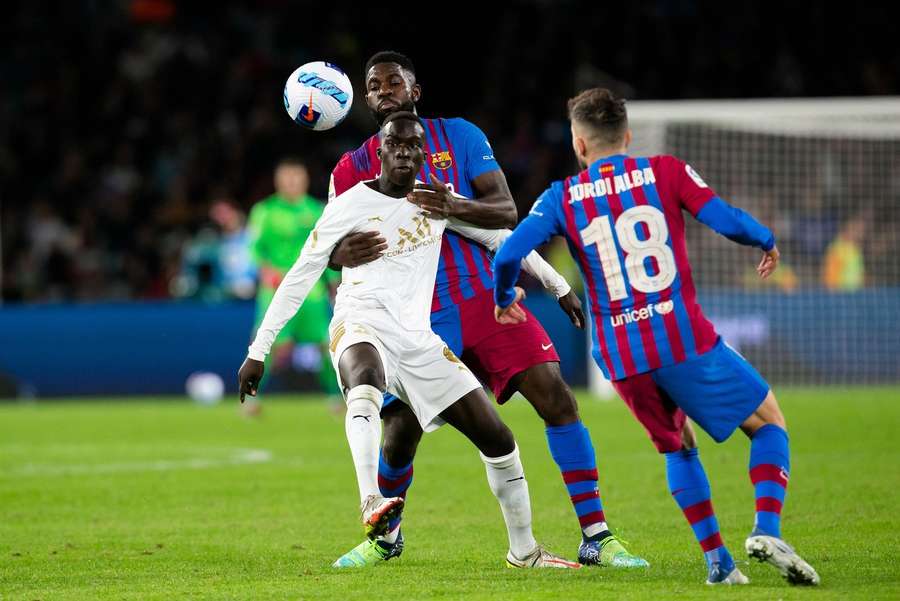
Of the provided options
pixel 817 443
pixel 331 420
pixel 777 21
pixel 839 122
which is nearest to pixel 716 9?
pixel 777 21

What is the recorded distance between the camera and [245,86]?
23016mm

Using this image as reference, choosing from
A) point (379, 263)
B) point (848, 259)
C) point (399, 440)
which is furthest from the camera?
point (848, 259)

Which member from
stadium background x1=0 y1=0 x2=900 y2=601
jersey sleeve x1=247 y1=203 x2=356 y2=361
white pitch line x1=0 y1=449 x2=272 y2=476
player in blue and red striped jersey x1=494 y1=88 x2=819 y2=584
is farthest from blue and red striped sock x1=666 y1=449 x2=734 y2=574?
white pitch line x1=0 y1=449 x2=272 y2=476

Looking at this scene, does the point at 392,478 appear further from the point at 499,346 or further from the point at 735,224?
the point at 735,224

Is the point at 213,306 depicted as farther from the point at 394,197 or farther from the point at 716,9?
the point at 394,197

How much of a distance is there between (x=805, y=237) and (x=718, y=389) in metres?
12.8

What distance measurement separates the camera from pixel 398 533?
259 inches

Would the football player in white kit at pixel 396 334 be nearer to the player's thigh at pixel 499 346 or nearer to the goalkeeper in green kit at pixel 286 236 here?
the player's thigh at pixel 499 346

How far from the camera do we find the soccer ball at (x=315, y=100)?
6.96 metres

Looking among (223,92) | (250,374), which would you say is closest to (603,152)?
(250,374)

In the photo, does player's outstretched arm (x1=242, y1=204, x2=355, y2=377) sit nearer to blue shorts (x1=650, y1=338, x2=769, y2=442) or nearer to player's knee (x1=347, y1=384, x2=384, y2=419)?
player's knee (x1=347, y1=384, x2=384, y2=419)

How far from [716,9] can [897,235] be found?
6876 millimetres

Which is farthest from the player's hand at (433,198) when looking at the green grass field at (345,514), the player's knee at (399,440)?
the green grass field at (345,514)

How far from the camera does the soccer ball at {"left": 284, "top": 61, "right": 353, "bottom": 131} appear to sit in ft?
22.8
